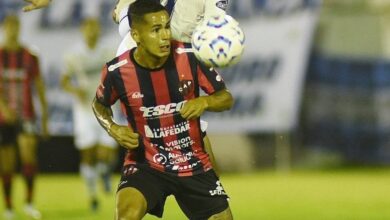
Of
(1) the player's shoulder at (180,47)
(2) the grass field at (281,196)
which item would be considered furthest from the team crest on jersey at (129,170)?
(2) the grass field at (281,196)

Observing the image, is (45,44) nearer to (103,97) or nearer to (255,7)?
(255,7)

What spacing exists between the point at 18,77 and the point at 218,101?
6.63m

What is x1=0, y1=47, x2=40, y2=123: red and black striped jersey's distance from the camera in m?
13.0

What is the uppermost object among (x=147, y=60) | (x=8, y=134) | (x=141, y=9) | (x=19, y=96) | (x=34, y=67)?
(x=141, y=9)

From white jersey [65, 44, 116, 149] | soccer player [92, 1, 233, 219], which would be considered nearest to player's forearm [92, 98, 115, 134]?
soccer player [92, 1, 233, 219]

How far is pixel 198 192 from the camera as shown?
23.1 ft

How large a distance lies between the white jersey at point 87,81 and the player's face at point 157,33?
7371mm

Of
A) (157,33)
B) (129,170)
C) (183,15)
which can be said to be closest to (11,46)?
(183,15)

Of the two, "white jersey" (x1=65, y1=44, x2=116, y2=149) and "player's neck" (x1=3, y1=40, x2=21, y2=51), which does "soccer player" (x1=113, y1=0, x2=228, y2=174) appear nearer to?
"player's neck" (x1=3, y1=40, x2=21, y2=51)

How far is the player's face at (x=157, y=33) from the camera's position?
671 cm

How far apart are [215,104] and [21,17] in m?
12.0

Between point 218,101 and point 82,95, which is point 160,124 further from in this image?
point 82,95

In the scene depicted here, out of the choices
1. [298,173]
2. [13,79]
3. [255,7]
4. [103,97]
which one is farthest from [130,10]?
[298,173]

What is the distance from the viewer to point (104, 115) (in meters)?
7.01
